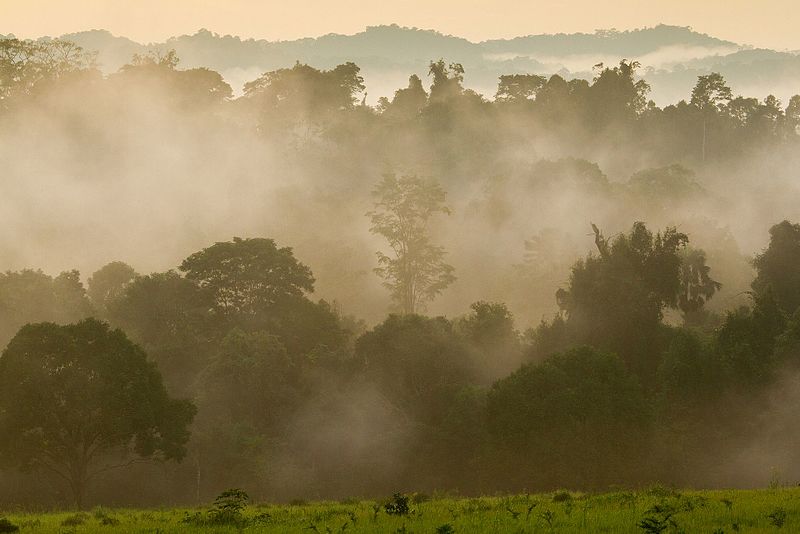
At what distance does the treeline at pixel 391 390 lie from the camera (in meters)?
57.8

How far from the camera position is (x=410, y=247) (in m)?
125

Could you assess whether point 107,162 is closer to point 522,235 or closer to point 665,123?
point 522,235

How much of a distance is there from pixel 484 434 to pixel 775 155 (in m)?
139

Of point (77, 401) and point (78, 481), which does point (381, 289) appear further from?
point (78, 481)

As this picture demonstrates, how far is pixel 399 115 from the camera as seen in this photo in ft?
585

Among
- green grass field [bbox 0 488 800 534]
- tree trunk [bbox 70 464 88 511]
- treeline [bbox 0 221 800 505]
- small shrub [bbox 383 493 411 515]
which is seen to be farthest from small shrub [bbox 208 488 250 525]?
tree trunk [bbox 70 464 88 511]

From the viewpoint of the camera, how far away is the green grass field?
2842 centimetres

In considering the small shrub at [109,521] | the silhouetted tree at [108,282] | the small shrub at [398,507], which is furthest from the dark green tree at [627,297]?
the small shrub at [109,521]

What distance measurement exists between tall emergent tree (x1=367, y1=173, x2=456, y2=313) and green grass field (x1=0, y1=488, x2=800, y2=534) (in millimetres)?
83012

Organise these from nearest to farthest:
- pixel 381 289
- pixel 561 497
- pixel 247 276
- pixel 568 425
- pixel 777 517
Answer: pixel 777 517, pixel 561 497, pixel 568 425, pixel 247 276, pixel 381 289

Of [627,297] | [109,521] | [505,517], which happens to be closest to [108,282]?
[627,297]

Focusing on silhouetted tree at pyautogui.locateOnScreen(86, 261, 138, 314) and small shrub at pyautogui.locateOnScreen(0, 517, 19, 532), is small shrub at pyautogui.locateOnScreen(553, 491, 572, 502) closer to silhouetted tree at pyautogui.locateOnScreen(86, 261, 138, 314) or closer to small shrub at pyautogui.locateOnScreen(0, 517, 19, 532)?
small shrub at pyautogui.locateOnScreen(0, 517, 19, 532)

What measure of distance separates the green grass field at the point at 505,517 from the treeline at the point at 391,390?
21.6 m

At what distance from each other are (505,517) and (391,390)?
4526 centimetres
